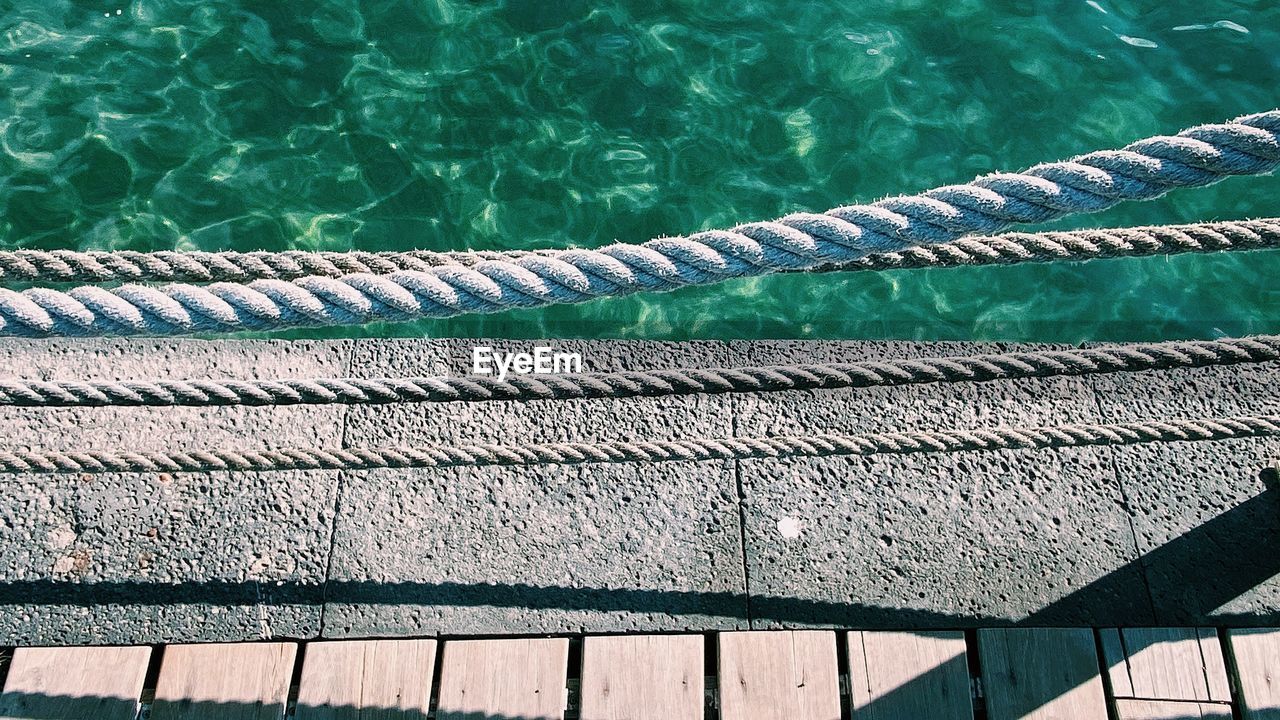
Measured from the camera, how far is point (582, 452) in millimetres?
2699

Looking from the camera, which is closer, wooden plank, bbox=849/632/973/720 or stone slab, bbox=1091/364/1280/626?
wooden plank, bbox=849/632/973/720

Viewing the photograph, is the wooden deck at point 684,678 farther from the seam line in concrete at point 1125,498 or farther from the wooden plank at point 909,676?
the seam line in concrete at point 1125,498

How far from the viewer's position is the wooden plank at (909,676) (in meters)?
2.76

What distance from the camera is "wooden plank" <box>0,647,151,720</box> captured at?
2738 millimetres

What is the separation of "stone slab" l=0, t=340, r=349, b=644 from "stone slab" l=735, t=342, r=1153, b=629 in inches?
60.1

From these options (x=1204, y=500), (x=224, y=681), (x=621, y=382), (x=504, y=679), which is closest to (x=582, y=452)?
(x=621, y=382)

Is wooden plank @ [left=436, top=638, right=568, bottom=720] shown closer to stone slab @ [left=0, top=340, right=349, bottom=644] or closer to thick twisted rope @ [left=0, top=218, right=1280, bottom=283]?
stone slab @ [left=0, top=340, right=349, bottom=644]

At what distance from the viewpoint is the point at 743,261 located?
1.96 meters

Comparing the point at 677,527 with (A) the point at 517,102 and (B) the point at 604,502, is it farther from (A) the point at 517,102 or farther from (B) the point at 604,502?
(A) the point at 517,102

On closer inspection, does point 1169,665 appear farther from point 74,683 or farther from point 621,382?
point 74,683

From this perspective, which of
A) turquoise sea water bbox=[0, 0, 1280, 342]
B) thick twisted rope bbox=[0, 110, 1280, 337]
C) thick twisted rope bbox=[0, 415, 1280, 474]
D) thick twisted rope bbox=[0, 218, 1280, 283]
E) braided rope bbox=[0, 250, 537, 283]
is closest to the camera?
thick twisted rope bbox=[0, 110, 1280, 337]

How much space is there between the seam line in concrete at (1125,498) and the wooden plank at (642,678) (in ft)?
4.29

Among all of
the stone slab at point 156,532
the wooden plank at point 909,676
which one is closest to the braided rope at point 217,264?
the stone slab at point 156,532

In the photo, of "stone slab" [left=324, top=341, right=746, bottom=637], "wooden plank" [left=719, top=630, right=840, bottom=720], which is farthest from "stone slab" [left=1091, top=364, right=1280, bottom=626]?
"stone slab" [left=324, top=341, right=746, bottom=637]
